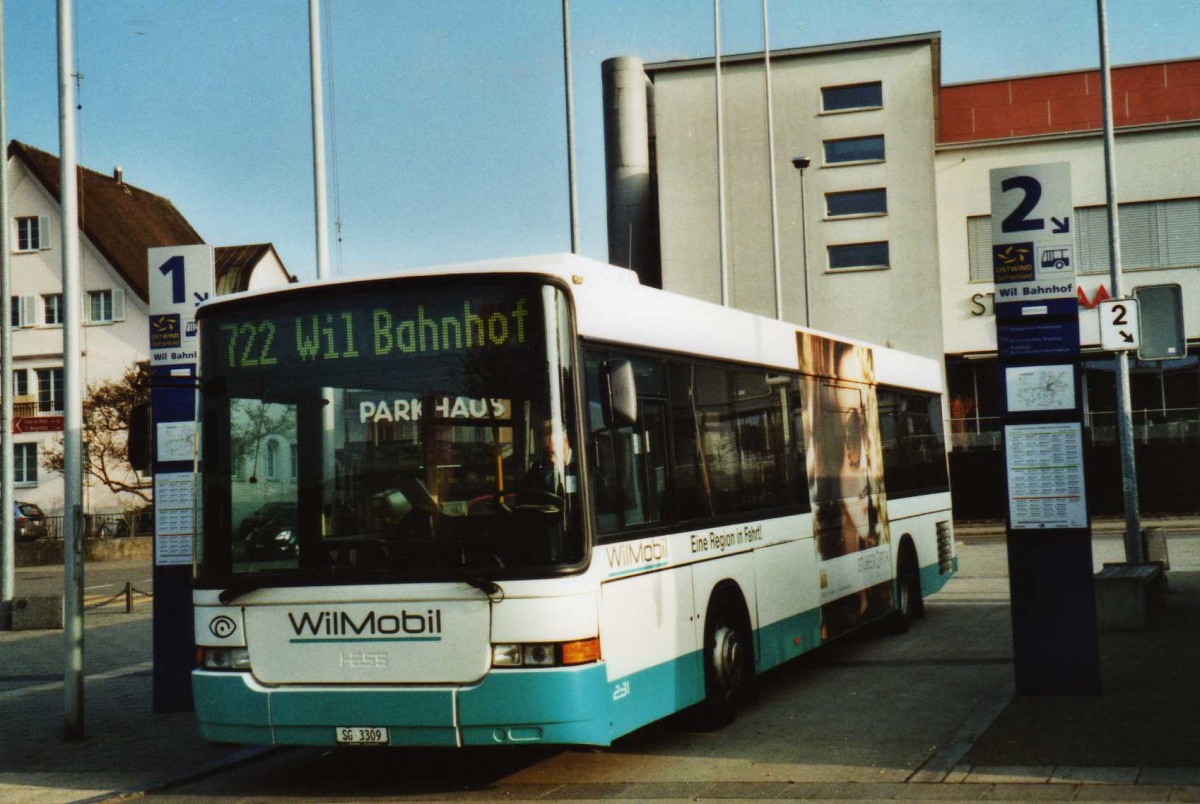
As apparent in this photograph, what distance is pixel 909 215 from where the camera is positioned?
152 feet

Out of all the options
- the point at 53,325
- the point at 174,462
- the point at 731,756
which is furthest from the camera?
the point at 53,325

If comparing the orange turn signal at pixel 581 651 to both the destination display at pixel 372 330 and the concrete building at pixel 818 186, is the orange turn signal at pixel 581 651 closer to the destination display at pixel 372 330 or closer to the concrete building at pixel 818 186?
the destination display at pixel 372 330

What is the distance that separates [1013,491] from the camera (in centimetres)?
1032

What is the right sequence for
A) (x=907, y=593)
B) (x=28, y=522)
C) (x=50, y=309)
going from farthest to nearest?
(x=50, y=309) < (x=28, y=522) < (x=907, y=593)

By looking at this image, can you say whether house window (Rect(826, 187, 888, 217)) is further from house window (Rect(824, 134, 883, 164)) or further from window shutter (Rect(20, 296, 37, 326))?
window shutter (Rect(20, 296, 37, 326))

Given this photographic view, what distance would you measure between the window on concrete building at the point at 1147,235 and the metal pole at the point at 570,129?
2379cm

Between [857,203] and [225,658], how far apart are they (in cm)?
4084

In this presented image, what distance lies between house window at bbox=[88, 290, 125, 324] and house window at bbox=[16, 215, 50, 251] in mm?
2714

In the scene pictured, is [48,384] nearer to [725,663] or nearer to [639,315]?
[725,663]

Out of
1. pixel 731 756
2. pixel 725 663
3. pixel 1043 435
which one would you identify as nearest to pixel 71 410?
pixel 725 663

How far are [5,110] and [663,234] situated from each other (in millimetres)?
29401

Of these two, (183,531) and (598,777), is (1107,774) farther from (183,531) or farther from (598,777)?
(183,531)

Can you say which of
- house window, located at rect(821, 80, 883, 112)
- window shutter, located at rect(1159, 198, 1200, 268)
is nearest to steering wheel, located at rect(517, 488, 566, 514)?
window shutter, located at rect(1159, 198, 1200, 268)

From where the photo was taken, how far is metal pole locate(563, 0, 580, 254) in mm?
21391
